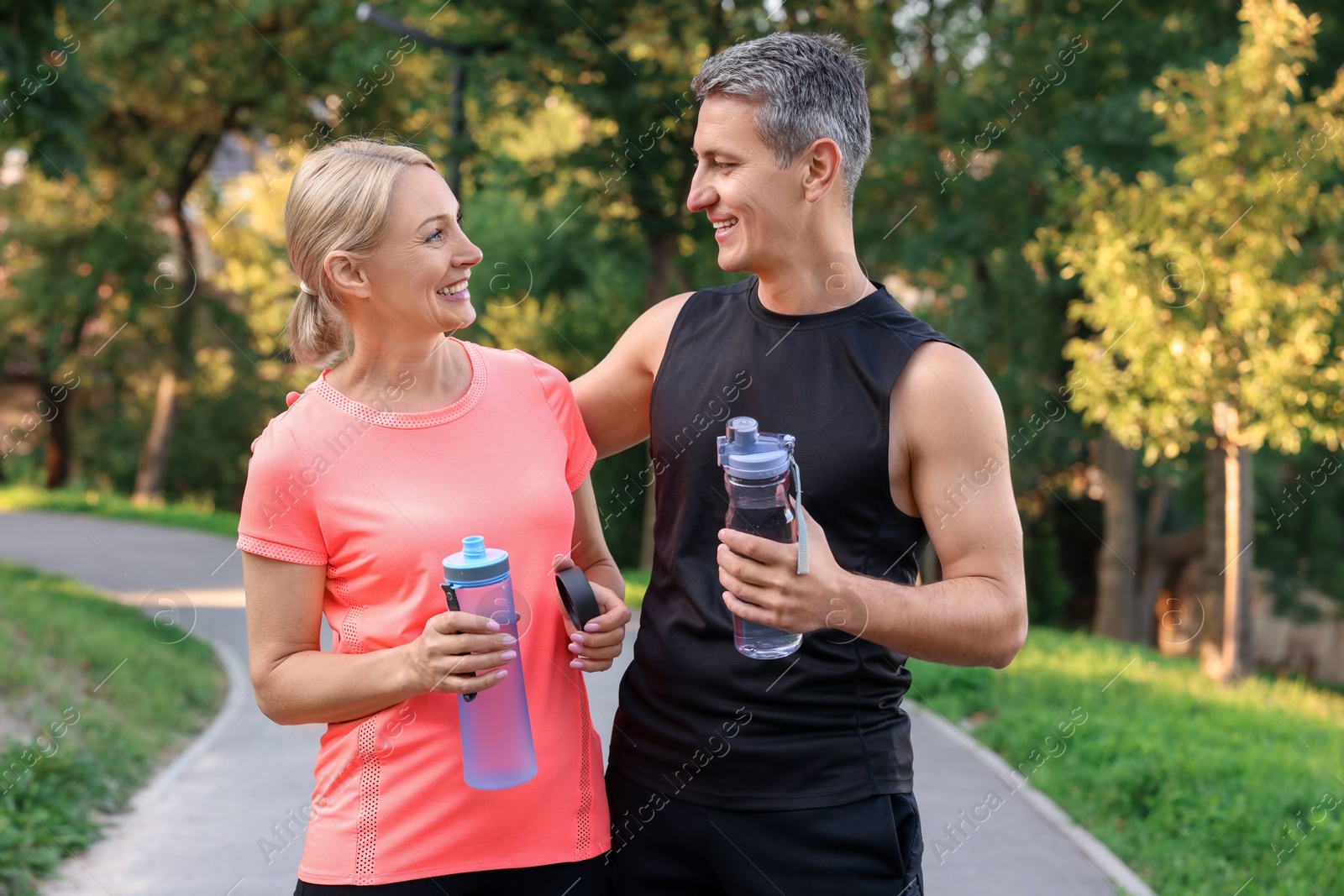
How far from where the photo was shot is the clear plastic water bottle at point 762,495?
6.32 feet

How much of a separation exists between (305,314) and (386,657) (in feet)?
2.36

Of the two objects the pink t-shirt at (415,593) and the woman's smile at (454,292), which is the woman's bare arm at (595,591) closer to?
the pink t-shirt at (415,593)

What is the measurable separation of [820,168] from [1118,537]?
55.9 ft

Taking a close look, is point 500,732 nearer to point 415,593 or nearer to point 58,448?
point 415,593

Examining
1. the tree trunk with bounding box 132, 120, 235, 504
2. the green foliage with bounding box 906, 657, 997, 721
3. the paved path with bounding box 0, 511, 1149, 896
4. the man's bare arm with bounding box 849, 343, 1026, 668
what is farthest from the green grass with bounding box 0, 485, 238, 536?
the man's bare arm with bounding box 849, 343, 1026, 668

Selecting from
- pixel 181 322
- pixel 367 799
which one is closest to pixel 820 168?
pixel 367 799

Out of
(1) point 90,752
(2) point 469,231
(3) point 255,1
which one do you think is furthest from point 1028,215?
(1) point 90,752

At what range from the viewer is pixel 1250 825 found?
539 cm

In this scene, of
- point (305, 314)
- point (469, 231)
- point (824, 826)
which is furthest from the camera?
point (469, 231)

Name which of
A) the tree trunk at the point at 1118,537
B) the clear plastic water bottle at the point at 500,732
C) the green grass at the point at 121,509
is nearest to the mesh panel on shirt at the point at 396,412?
the clear plastic water bottle at the point at 500,732

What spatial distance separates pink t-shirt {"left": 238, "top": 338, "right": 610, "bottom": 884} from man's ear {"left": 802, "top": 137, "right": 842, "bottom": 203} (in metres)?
0.73

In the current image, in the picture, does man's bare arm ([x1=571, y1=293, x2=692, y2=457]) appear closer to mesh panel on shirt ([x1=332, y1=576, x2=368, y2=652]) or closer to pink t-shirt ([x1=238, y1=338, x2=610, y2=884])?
pink t-shirt ([x1=238, y1=338, x2=610, y2=884])

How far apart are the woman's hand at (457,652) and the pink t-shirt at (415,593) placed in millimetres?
144

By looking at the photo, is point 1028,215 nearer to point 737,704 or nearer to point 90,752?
point 90,752
